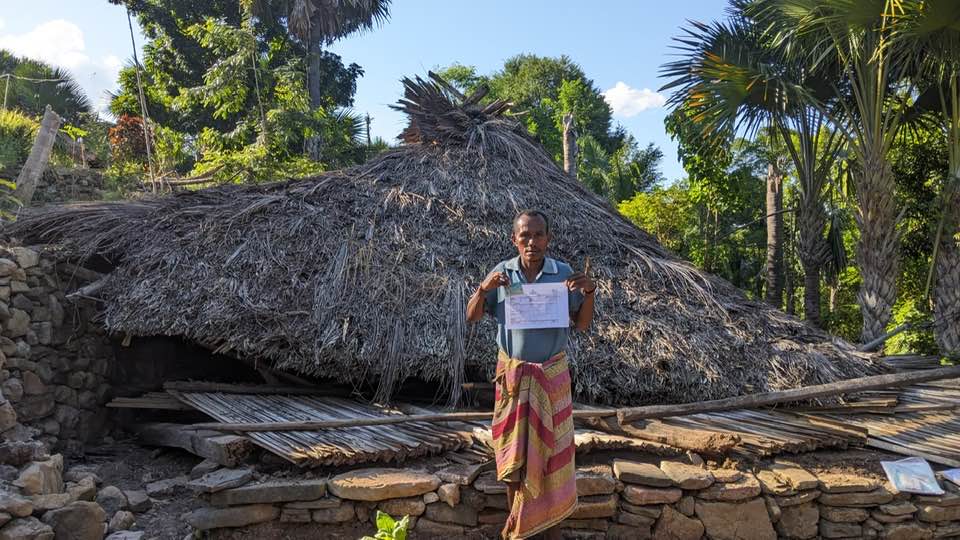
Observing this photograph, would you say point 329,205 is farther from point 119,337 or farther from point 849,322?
point 849,322

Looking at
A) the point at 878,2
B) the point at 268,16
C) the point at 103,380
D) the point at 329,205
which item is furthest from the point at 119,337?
the point at 268,16

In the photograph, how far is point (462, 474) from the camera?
342 centimetres

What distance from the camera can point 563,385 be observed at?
2.75 m

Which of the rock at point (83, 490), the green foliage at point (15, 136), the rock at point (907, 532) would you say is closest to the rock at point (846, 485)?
the rock at point (907, 532)

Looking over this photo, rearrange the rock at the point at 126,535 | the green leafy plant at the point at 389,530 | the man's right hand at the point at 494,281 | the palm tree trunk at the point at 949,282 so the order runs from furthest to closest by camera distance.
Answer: the palm tree trunk at the point at 949,282, the rock at the point at 126,535, the man's right hand at the point at 494,281, the green leafy plant at the point at 389,530

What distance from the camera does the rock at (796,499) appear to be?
3.45 m

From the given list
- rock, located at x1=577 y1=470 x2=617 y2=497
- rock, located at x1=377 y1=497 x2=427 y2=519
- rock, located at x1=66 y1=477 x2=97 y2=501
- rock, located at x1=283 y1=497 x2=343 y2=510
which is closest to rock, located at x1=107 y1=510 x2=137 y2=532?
rock, located at x1=66 y1=477 x2=97 y2=501

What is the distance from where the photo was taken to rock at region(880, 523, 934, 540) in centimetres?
347

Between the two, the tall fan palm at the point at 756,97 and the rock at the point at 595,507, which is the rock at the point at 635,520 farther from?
the tall fan palm at the point at 756,97

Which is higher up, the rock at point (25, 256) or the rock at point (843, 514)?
the rock at point (25, 256)

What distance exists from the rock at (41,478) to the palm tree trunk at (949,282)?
7.35 m

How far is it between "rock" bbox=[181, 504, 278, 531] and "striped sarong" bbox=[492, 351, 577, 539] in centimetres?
146

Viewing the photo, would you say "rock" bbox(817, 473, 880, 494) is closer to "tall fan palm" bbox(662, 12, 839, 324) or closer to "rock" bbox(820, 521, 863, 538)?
"rock" bbox(820, 521, 863, 538)

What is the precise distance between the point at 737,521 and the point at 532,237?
83.5 inches
